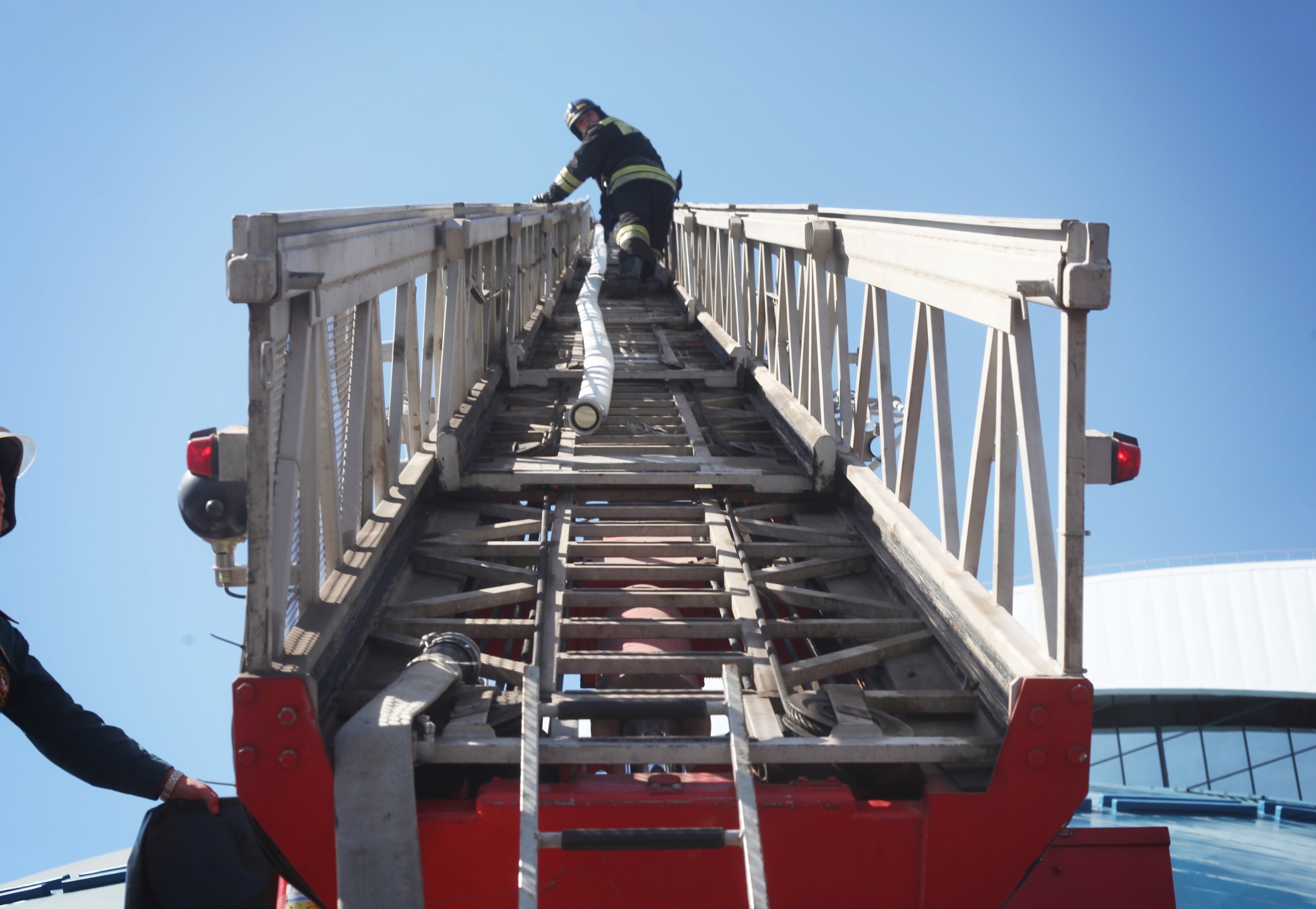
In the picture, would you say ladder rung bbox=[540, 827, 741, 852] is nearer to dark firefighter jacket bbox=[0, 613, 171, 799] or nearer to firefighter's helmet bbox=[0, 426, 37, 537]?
dark firefighter jacket bbox=[0, 613, 171, 799]

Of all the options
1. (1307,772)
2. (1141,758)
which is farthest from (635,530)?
(1307,772)

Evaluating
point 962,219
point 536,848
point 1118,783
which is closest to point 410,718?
point 536,848

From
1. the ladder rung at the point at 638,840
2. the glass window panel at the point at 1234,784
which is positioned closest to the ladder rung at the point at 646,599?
the ladder rung at the point at 638,840

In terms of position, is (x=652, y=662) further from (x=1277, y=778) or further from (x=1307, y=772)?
(x=1307, y=772)

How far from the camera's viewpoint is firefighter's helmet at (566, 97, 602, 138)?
1401 centimetres

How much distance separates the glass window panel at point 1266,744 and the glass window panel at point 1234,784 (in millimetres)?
507

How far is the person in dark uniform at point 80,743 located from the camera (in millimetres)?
3357

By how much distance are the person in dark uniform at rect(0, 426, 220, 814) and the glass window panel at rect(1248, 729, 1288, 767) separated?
25502 mm

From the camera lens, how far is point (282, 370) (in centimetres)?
333

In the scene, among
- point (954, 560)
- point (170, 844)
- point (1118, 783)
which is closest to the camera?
point (170, 844)

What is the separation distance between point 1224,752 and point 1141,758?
1.83m

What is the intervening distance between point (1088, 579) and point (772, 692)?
2470 cm

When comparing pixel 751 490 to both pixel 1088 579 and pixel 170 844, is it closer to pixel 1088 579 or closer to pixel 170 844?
pixel 170 844

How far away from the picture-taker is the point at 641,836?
2854mm
